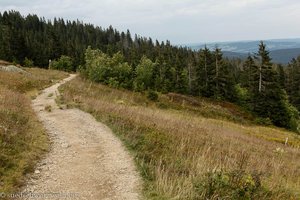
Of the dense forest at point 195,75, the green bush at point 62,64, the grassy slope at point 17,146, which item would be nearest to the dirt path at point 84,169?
the grassy slope at point 17,146

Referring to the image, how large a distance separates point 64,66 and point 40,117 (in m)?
62.2

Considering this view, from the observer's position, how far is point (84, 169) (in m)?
7.94

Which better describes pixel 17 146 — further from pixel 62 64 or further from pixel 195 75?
pixel 62 64

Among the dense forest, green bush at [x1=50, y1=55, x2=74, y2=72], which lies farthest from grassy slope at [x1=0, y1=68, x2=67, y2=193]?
green bush at [x1=50, y1=55, x2=74, y2=72]

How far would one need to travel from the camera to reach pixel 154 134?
10648mm

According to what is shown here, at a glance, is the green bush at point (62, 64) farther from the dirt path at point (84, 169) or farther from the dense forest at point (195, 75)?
the dirt path at point (84, 169)

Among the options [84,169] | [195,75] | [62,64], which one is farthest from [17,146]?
[62,64]

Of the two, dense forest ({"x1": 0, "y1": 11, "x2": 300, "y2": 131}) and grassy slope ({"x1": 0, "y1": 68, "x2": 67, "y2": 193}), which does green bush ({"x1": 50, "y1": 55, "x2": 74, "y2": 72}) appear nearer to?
dense forest ({"x1": 0, "y1": 11, "x2": 300, "y2": 131})

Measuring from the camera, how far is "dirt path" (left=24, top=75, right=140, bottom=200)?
21.7 ft

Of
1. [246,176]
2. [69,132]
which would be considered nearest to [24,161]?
[69,132]

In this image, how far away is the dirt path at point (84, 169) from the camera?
261 inches

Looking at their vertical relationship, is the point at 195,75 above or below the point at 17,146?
below

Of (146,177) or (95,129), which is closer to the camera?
(146,177)

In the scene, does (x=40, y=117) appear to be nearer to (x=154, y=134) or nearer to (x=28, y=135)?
(x=28, y=135)
